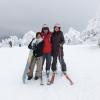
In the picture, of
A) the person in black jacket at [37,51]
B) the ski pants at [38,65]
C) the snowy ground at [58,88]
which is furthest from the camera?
the ski pants at [38,65]

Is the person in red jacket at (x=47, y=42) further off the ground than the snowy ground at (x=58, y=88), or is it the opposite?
the person in red jacket at (x=47, y=42)

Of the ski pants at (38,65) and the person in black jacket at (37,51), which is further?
the ski pants at (38,65)

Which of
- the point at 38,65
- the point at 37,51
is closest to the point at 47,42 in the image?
the point at 37,51

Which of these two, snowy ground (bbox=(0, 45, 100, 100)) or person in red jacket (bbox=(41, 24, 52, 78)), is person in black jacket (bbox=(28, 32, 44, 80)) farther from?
snowy ground (bbox=(0, 45, 100, 100))

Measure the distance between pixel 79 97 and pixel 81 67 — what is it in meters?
5.14

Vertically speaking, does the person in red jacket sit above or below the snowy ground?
above

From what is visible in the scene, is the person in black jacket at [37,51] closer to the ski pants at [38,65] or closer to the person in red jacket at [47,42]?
the ski pants at [38,65]

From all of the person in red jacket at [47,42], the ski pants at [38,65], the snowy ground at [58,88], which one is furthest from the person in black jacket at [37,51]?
the snowy ground at [58,88]

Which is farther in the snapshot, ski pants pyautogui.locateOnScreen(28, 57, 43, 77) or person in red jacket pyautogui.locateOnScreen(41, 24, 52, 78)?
ski pants pyautogui.locateOnScreen(28, 57, 43, 77)

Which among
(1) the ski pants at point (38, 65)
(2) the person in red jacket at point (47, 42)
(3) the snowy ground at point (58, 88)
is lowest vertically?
(3) the snowy ground at point (58, 88)

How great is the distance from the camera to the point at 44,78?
14.5 metres

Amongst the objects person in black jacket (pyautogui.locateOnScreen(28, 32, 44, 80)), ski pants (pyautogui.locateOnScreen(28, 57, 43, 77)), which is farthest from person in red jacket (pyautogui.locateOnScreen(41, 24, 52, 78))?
ski pants (pyautogui.locateOnScreen(28, 57, 43, 77))

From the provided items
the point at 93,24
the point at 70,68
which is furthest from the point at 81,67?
the point at 93,24

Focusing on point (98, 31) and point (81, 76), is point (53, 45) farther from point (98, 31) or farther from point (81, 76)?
point (98, 31)
